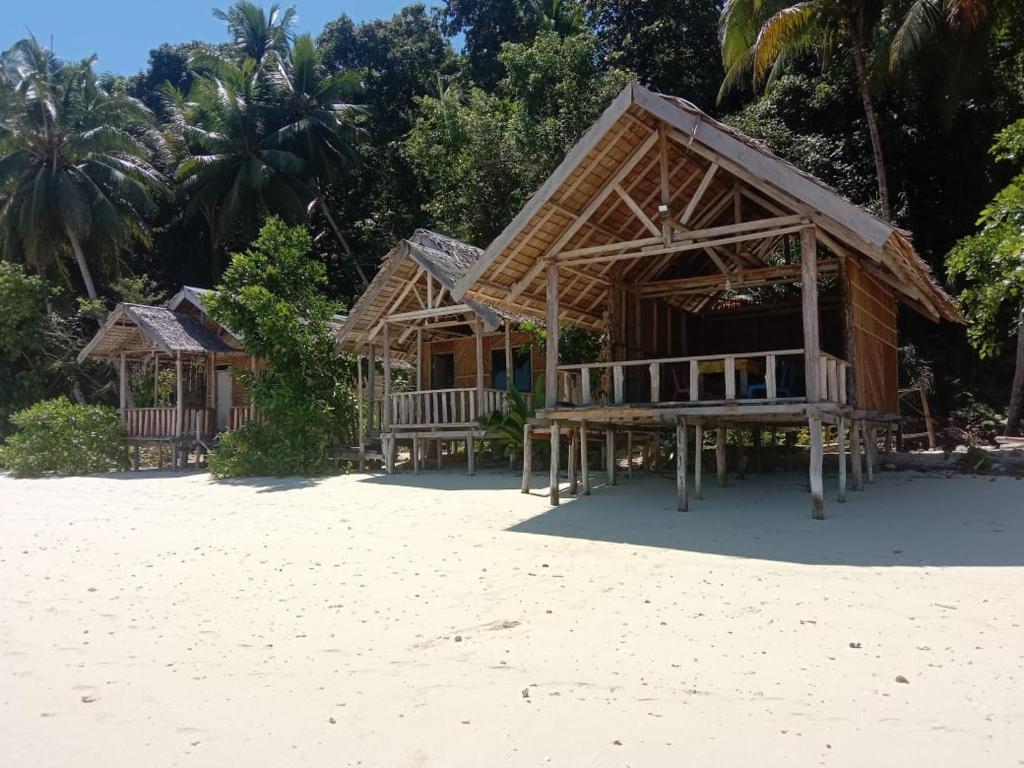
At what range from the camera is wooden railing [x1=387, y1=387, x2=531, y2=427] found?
641 inches

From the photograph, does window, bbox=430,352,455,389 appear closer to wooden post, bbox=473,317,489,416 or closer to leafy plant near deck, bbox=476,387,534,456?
wooden post, bbox=473,317,489,416

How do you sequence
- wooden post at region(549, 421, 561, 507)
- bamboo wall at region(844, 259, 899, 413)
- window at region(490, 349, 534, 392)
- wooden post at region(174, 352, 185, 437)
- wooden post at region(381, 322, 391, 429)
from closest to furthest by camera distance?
wooden post at region(549, 421, 561, 507) < bamboo wall at region(844, 259, 899, 413) < wooden post at region(381, 322, 391, 429) < window at region(490, 349, 534, 392) < wooden post at region(174, 352, 185, 437)

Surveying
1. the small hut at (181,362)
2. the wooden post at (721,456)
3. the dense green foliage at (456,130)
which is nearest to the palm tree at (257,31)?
the dense green foliage at (456,130)

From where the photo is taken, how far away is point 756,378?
1484 centimetres

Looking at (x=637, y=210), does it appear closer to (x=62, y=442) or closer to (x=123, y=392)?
(x=62, y=442)

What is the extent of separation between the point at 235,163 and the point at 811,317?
26275 millimetres

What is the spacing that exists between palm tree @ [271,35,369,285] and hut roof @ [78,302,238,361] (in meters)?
10.2

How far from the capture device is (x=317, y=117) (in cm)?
3109

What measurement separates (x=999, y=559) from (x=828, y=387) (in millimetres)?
3499

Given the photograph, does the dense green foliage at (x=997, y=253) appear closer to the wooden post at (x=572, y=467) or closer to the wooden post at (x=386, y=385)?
the wooden post at (x=572, y=467)

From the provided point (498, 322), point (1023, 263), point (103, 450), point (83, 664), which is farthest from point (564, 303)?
point (103, 450)

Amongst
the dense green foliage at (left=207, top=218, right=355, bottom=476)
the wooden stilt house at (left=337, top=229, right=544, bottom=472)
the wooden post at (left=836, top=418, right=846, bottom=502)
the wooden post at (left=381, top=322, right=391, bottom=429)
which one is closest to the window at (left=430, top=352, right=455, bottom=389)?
the wooden stilt house at (left=337, top=229, right=544, bottom=472)

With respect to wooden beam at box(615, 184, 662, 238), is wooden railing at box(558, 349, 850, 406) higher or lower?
lower

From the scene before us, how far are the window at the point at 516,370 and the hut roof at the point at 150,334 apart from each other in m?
7.13
